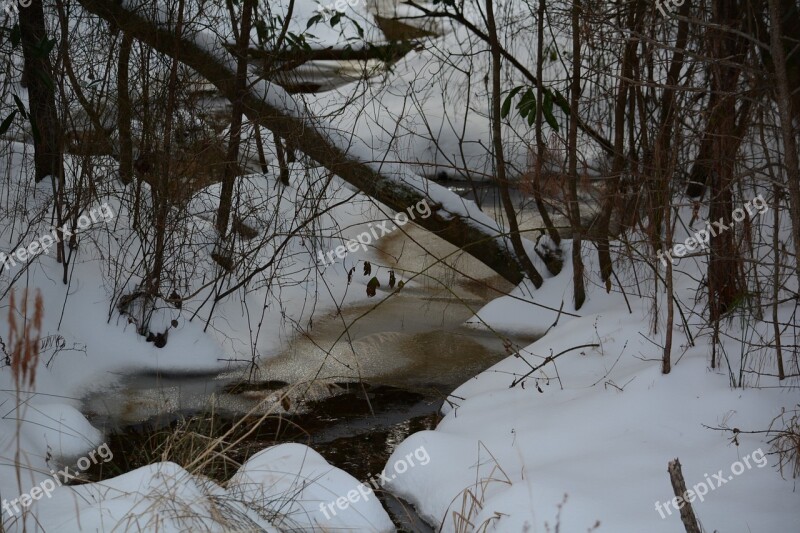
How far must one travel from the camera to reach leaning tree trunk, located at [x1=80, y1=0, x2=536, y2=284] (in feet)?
16.8

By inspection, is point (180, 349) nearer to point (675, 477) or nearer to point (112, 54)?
point (112, 54)

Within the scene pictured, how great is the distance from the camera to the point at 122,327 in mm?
5324

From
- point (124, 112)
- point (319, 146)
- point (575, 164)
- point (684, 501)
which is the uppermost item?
point (124, 112)

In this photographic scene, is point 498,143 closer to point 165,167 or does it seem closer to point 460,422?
point 165,167

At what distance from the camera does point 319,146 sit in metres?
5.48

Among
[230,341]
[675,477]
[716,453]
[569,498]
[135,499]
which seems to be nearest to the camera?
[675,477]

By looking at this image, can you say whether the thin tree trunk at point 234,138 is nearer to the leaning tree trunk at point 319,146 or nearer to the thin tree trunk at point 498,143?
the leaning tree trunk at point 319,146

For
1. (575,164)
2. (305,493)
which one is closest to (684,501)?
(305,493)

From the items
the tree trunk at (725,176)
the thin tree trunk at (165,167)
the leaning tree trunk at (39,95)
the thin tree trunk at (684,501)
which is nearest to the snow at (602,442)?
the tree trunk at (725,176)

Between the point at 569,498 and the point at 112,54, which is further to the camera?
the point at 112,54

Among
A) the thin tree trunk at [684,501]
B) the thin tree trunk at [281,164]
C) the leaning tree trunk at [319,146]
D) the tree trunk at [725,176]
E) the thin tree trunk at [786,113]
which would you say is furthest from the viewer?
the thin tree trunk at [281,164]

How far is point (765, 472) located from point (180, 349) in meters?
3.42

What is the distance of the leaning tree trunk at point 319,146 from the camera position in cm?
511

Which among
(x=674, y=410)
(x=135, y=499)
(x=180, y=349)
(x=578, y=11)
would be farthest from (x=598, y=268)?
(x=135, y=499)
